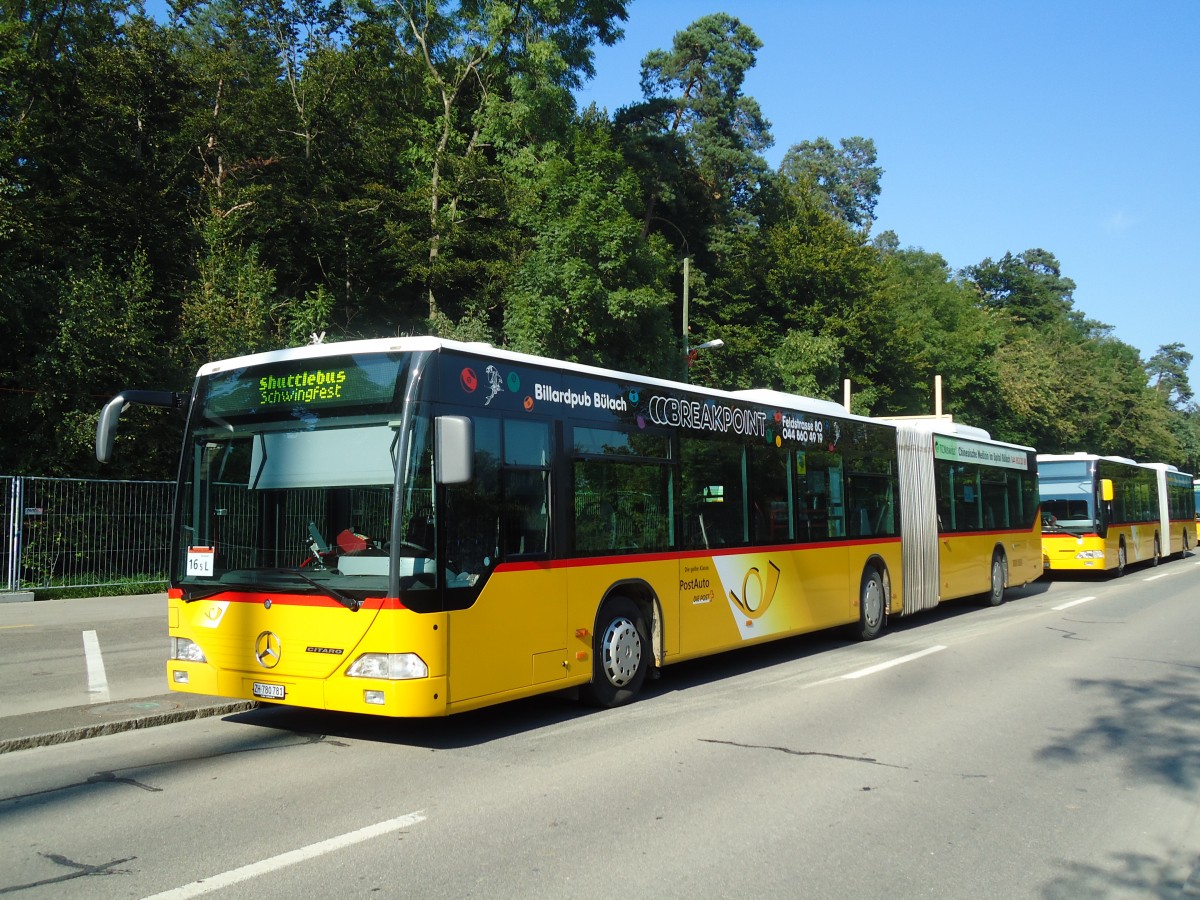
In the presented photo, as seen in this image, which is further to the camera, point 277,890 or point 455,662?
point 455,662

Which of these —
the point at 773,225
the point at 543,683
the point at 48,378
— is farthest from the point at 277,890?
the point at 773,225

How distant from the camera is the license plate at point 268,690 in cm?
749

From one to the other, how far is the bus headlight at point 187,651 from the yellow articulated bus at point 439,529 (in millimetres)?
28

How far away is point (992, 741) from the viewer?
7824 millimetres

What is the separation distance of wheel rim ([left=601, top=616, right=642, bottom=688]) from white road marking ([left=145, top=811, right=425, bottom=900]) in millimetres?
3360

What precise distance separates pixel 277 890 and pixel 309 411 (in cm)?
389

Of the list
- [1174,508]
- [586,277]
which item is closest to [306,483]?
[586,277]

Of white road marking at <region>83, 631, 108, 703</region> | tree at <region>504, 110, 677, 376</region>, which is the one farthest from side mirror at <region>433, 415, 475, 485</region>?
tree at <region>504, 110, 677, 376</region>

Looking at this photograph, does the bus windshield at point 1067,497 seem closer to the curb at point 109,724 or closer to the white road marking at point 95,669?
the white road marking at point 95,669

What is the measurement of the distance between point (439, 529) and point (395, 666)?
1006mm

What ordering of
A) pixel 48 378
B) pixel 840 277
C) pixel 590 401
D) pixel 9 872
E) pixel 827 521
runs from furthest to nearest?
pixel 840 277 < pixel 48 378 < pixel 827 521 < pixel 590 401 < pixel 9 872

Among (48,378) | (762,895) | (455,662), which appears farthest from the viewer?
(48,378)

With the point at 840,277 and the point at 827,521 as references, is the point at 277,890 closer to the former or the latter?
the point at 827,521

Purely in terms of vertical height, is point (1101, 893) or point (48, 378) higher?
point (48, 378)
